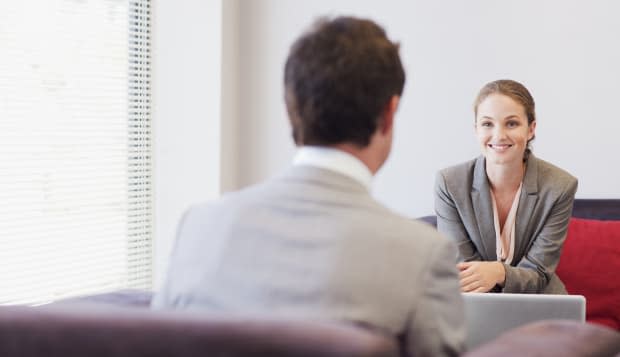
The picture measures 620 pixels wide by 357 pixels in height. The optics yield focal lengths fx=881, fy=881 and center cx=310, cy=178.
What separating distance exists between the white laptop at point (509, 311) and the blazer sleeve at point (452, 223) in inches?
33.2

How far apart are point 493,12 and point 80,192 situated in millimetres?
1862

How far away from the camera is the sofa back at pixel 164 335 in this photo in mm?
1093

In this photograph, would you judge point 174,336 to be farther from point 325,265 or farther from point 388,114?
point 388,114

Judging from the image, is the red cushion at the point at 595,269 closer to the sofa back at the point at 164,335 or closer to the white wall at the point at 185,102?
the white wall at the point at 185,102

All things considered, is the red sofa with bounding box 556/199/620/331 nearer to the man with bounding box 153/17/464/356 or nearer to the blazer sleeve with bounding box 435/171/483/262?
the blazer sleeve with bounding box 435/171/483/262

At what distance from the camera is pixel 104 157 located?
3.76 metres

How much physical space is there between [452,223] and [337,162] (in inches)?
58.8

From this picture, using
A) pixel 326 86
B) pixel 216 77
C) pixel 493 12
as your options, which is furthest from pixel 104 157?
pixel 326 86

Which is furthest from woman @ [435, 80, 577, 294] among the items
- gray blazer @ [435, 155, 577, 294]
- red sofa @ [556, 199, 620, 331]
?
red sofa @ [556, 199, 620, 331]

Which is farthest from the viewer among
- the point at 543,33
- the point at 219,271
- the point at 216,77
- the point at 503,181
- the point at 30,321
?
the point at 216,77

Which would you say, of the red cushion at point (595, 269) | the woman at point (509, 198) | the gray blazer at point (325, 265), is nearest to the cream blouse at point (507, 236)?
the woman at point (509, 198)

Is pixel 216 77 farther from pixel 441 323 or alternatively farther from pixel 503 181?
pixel 441 323

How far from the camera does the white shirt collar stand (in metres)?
1.42

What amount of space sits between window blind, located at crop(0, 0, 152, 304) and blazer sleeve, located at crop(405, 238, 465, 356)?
90.9 inches
